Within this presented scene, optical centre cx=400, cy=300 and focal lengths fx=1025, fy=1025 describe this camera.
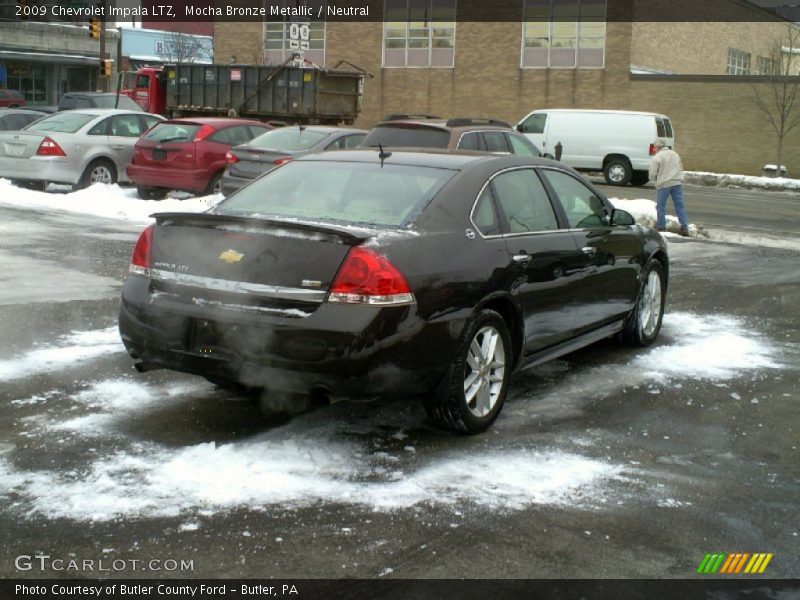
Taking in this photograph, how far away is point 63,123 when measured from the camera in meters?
17.9

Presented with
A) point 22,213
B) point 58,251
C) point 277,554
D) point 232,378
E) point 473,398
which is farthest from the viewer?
point 22,213

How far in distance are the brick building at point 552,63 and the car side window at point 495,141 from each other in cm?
2583

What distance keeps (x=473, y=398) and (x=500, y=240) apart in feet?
3.06

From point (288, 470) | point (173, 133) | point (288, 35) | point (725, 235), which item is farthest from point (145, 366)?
point (288, 35)

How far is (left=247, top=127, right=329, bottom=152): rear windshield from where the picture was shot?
15.6m

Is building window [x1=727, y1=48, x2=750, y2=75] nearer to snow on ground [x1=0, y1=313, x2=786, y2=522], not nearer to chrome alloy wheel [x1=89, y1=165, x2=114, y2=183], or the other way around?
chrome alloy wheel [x1=89, y1=165, x2=114, y2=183]

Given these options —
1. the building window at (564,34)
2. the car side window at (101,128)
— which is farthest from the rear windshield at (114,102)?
the building window at (564,34)

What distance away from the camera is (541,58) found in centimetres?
4306

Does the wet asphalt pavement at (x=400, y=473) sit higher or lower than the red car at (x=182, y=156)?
lower

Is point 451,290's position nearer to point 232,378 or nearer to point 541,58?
point 232,378

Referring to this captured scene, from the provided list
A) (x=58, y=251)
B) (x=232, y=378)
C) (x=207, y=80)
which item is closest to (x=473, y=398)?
(x=232, y=378)

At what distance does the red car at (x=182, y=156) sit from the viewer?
653 inches

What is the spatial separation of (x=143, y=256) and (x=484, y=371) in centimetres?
195

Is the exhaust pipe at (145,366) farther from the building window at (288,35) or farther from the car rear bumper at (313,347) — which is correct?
the building window at (288,35)
